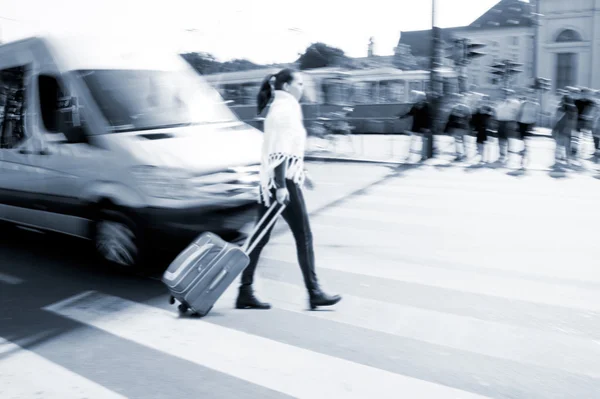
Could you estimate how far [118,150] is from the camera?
200 inches

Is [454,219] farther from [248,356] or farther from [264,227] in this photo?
[248,356]

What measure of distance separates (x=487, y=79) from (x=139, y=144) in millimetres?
53887

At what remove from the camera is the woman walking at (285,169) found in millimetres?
4297

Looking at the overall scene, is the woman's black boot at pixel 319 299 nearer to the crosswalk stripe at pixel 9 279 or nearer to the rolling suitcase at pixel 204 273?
the rolling suitcase at pixel 204 273

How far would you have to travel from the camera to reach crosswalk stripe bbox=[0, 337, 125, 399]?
3222 mm

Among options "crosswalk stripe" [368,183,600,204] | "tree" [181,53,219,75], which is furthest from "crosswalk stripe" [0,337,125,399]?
"tree" [181,53,219,75]

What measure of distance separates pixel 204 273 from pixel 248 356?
35.1 inches

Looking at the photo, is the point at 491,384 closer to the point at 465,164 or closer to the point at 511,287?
the point at 511,287

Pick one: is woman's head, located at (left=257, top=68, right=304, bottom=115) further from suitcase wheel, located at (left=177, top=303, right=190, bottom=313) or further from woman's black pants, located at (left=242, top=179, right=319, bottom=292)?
suitcase wheel, located at (left=177, top=303, right=190, bottom=313)

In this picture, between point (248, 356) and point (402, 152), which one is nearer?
point (248, 356)

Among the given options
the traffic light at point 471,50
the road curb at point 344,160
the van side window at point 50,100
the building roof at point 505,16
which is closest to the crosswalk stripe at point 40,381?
the van side window at point 50,100

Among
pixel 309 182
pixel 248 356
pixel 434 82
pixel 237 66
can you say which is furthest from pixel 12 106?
pixel 237 66

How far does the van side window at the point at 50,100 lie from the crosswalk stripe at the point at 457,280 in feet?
7.60

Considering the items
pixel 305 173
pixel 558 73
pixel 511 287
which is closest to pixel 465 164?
pixel 511 287
